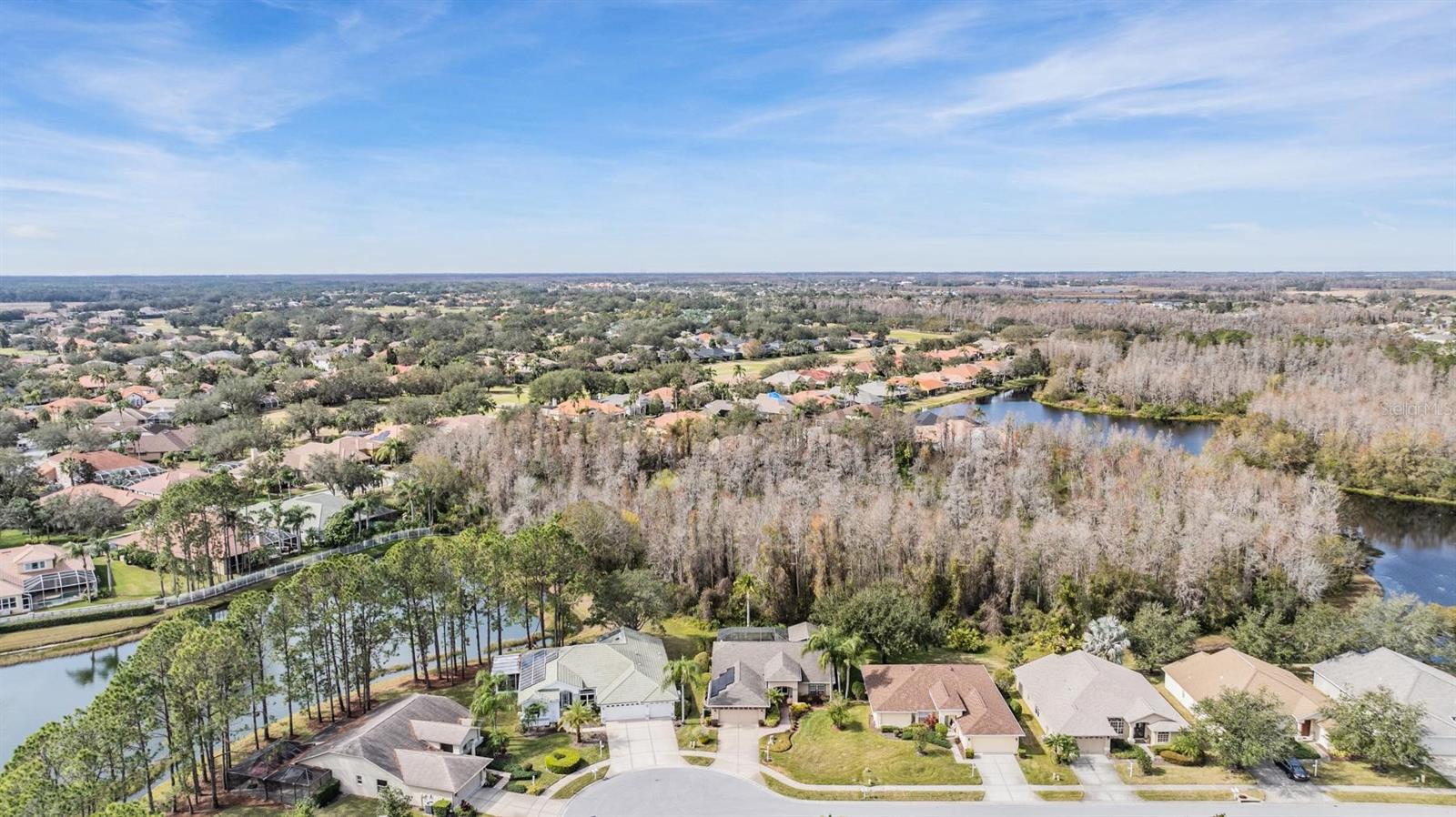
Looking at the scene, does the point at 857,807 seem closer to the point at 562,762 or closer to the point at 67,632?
the point at 562,762

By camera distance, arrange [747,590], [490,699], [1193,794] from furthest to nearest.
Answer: [747,590] → [490,699] → [1193,794]

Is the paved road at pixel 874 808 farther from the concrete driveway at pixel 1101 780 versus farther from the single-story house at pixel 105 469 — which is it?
the single-story house at pixel 105 469

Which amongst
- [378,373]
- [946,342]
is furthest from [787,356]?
[378,373]

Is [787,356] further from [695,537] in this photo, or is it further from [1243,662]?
[1243,662]

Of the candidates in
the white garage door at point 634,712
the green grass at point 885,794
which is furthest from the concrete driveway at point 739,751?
the white garage door at point 634,712

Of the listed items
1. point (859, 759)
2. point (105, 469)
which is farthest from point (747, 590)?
point (105, 469)

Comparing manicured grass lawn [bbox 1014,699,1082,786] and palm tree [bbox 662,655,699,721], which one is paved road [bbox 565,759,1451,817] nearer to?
manicured grass lawn [bbox 1014,699,1082,786]

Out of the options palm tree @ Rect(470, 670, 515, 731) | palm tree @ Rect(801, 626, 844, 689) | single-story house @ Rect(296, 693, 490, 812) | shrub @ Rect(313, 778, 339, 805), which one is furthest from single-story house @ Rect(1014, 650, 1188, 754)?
shrub @ Rect(313, 778, 339, 805)
